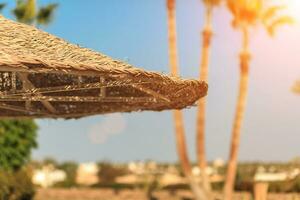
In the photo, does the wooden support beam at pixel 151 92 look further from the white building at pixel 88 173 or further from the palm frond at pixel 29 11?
the white building at pixel 88 173

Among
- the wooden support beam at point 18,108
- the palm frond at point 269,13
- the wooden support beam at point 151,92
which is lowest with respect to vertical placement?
the wooden support beam at point 18,108

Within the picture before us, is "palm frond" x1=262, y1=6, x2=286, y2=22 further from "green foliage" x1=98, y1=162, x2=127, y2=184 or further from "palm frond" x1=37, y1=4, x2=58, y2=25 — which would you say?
"green foliage" x1=98, y1=162, x2=127, y2=184

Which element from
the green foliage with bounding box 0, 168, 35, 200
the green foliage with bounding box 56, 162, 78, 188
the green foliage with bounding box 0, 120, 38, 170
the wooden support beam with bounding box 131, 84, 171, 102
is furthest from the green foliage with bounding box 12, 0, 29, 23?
the wooden support beam with bounding box 131, 84, 171, 102

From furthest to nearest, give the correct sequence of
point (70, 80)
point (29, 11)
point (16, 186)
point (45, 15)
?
point (45, 15)
point (29, 11)
point (16, 186)
point (70, 80)

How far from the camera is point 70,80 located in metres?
12.0

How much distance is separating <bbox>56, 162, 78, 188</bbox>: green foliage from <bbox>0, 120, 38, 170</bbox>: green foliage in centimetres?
1425

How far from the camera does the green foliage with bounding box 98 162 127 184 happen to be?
4325 cm

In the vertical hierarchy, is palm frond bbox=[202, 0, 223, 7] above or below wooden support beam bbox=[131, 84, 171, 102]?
above

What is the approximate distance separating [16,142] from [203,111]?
8.62 metres

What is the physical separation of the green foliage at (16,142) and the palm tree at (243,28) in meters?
8.85

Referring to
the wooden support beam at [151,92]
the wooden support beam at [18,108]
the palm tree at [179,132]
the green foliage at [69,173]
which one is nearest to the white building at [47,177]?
the green foliage at [69,173]

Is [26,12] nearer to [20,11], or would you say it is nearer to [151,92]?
[20,11]

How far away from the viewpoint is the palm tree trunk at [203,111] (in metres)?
29.0

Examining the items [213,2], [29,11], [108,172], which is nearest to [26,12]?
[29,11]
